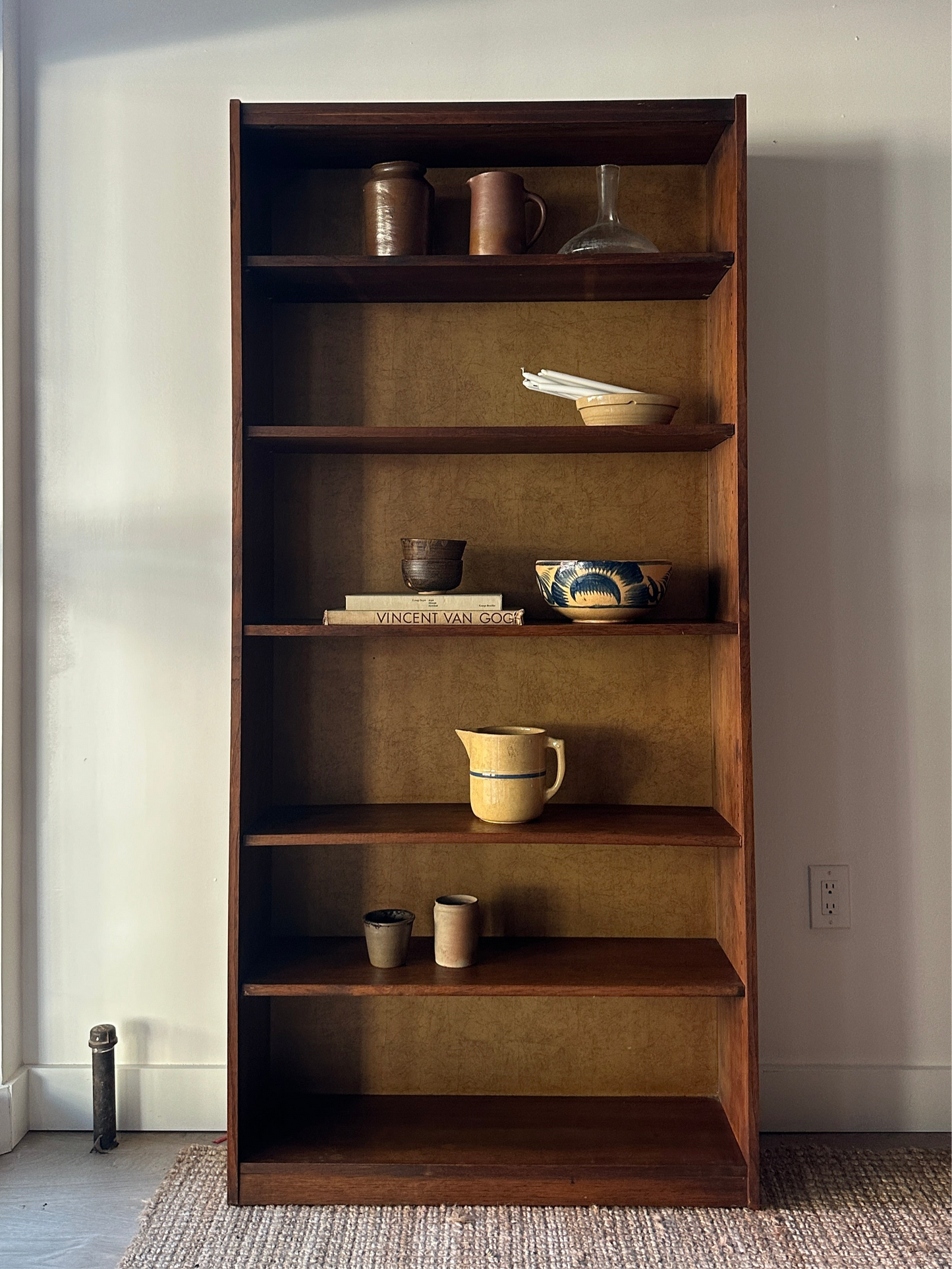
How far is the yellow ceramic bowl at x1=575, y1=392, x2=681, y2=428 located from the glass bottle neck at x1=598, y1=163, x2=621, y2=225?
0.33 m

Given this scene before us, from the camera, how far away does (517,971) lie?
1.76 m

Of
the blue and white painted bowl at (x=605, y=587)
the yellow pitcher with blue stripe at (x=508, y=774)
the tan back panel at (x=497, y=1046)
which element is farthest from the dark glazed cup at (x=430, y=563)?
the tan back panel at (x=497, y=1046)

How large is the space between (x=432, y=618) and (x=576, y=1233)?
101 centimetres

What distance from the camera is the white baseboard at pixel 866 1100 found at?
6.37 ft

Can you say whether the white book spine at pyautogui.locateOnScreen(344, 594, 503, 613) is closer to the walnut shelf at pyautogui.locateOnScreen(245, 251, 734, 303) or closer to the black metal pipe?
the walnut shelf at pyautogui.locateOnScreen(245, 251, 734, 303)

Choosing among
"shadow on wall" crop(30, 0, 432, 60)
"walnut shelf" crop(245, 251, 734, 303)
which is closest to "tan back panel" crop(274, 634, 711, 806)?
"walnut shelf" crop(245, 251, 734, 303)

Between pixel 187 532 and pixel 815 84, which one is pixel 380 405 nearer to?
pixel 187 532

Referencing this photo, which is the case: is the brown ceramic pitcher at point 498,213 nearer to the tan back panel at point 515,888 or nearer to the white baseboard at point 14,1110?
the tan back panel at point 515,888

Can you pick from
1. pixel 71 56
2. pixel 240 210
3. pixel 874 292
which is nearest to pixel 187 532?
pixel 240 210

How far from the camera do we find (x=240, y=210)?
5.55 feet

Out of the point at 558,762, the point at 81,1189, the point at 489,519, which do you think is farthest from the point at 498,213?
the point at 81,1189

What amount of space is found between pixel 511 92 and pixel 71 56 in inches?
33.6

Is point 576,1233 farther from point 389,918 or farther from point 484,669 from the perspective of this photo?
point 484,669

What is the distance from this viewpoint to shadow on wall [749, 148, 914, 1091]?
1.94 m
